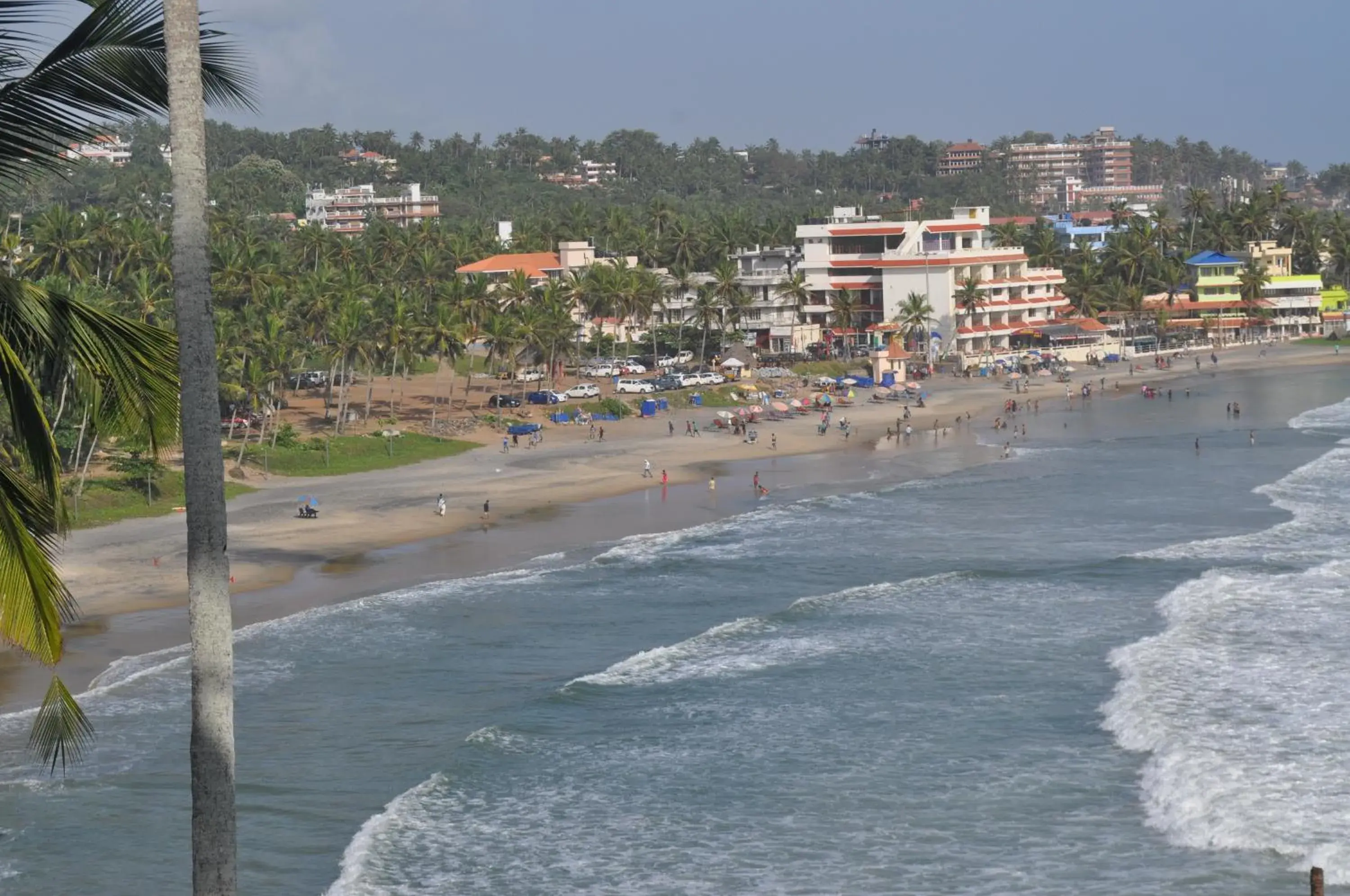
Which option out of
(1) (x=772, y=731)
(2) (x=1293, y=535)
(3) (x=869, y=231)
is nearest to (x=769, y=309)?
(3) (x=869, y=231)

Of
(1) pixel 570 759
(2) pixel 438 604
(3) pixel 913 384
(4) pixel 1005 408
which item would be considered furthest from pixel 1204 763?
(3) pixel 913 384

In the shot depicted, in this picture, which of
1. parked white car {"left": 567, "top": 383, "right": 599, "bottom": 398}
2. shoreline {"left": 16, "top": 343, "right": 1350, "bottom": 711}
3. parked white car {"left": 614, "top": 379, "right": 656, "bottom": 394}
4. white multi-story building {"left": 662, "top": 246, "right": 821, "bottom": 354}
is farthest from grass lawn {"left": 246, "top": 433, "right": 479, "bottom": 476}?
white multi-story building {"left": 662, "top": 246, "right": 821, "bottom": 354}

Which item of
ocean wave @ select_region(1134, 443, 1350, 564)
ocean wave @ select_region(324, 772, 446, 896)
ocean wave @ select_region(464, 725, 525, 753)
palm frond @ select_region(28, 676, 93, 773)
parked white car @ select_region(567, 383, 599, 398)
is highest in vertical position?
parked white car @ select_region(567, 383, 599, 398)

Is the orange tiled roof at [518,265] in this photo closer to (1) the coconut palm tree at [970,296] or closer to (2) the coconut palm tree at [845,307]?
(2) the coconut palm tree at [845,307]

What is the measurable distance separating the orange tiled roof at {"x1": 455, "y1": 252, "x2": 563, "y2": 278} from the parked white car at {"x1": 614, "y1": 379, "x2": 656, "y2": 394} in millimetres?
19278

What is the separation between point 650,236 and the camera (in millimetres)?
107562

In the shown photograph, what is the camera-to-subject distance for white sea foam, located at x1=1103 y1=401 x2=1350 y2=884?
20.8m

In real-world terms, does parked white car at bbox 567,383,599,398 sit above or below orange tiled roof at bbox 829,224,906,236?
below

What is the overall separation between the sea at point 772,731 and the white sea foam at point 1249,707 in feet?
0.24

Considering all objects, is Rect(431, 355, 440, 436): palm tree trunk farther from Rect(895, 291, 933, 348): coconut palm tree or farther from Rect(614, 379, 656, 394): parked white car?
Rect(895, 291, 933, 348): coconut palm tree

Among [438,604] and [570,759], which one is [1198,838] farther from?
[438,604]

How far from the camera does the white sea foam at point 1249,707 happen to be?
68.3 feet

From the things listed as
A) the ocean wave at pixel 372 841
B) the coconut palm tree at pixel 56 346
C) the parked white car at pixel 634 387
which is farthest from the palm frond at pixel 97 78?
the parked white car at pixel 634 387

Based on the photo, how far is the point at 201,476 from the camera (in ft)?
20.2
